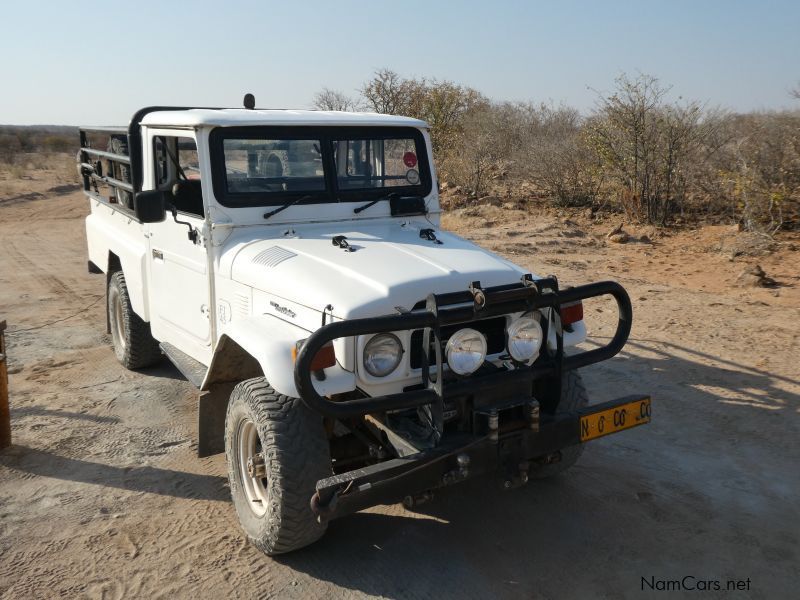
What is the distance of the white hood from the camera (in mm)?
3469

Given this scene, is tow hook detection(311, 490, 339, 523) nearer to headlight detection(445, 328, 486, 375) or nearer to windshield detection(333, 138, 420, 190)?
headlight detection(445, 328, 486, 375)

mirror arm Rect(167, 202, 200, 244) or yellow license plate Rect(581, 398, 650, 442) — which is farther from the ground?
mirror arm Rect(167, 202, 200, 244)

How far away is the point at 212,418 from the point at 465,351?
1.65 m

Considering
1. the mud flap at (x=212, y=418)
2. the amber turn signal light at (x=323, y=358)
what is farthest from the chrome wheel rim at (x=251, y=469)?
the amber turn signal light at (x=323, y=358)

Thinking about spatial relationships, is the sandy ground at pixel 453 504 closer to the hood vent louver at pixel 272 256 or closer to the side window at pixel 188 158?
the hood vent louver at pixel 272 256

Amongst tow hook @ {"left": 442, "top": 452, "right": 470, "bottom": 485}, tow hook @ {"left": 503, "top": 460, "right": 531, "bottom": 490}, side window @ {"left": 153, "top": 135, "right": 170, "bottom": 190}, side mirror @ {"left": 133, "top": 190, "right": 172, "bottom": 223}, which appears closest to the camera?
tow hook @ {"left": 442, "top": 452, "right": 470, "bottom": 485}

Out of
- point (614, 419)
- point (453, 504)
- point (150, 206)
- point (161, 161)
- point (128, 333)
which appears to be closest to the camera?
point (614, 419)

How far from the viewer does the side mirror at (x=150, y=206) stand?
14.2 ft

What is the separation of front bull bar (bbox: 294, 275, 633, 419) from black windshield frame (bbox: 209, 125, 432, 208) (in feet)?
4.92

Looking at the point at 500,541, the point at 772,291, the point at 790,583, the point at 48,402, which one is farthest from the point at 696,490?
the point at 772,291

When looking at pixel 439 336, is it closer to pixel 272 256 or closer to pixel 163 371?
pixel 272 256

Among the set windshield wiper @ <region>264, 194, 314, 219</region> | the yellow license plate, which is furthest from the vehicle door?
the yellow license plate

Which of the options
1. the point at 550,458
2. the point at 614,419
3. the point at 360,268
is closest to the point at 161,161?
the point at 360,268

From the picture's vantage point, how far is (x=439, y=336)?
3180mm
